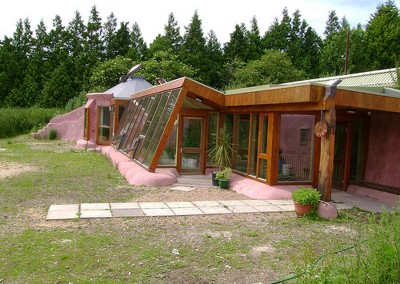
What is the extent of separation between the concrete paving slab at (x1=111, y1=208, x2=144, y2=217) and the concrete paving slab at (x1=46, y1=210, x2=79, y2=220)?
26.0 inches

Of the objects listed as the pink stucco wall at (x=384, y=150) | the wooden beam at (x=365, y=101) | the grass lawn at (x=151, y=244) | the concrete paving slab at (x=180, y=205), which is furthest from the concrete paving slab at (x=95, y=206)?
the pink stucco wall at (x=384, y=150)

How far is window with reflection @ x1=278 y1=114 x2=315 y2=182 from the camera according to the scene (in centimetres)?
931

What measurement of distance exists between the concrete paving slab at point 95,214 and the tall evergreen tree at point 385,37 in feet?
97.6

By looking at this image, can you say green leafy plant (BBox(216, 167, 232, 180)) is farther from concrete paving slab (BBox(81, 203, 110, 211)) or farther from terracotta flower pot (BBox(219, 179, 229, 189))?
concrete paving slab (BBox(81, 203, 110, 211))

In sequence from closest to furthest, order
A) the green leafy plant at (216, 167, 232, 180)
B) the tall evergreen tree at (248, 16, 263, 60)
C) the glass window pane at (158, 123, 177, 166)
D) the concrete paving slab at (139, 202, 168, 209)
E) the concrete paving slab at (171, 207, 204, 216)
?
the concrete paving slab at (171, 207, 204, 216), the concrete paving slab at (139, 202, 168, 209), the green leafy plant at (216, 167, 232, 180), the glass window pane at (158, 123, 177, 166), the tall evergreen tree at (248, 16, 263, 60)

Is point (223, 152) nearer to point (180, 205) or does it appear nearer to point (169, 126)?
point (169, 126)

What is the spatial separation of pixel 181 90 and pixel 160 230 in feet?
16.4

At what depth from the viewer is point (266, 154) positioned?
30.7 feet

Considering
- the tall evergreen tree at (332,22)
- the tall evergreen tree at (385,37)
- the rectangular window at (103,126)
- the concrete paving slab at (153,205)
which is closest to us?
the concrete paving slab at (153,205)

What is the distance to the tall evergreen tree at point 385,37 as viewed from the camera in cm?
3062

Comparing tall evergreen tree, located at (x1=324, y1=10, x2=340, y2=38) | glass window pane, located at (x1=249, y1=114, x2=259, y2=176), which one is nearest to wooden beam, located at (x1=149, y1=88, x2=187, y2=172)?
glass window pane, located at (x1=249, y1=114, x2=259, y2=176)

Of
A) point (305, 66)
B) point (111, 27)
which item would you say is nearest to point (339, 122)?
point (305, 66)

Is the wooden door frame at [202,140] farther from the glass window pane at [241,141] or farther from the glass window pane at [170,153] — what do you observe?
the glass window pane at [241,141]

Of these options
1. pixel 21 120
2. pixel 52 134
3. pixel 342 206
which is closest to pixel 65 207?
pixel 342 206
